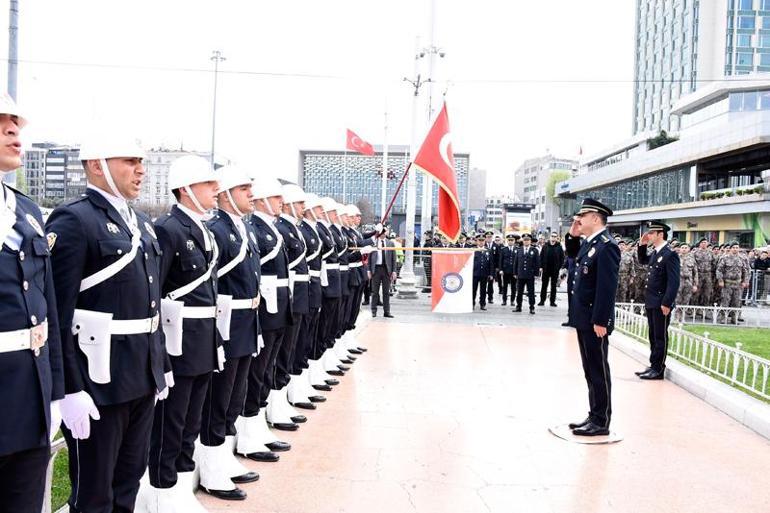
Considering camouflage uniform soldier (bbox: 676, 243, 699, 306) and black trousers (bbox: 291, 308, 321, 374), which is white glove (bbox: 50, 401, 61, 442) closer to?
black trousers (bbox: 291, 308, 321, 374)

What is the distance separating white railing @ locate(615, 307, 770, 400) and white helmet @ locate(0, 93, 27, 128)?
6.98 m

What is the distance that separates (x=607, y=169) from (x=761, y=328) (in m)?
50.7

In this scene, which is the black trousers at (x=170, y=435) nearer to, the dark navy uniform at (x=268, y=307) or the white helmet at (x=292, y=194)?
the dark navy uniform at (x=268, y=307)

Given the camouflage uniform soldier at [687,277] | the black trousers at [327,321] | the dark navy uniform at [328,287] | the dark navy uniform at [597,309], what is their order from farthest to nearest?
the camouflage uniform soldier at [687,277], the black trousers at [327,321], the dark navy uniform at [328,287], the dark navy uniform at [597,309]

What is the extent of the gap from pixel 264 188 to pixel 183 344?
6.40 ft

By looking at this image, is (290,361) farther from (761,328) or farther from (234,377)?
(761,328)

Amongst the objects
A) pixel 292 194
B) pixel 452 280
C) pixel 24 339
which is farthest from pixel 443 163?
pixel 24 339

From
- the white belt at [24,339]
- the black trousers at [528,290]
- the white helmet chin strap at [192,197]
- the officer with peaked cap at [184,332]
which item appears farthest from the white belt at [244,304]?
the black trousers at [528,290]

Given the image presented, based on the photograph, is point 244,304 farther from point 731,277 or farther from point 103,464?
→ point 731,277

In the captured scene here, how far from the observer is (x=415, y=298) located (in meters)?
18.1

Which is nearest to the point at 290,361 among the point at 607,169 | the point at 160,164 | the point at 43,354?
the point at 43,354

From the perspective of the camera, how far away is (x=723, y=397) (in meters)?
6.98

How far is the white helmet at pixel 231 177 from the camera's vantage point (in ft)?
14.7

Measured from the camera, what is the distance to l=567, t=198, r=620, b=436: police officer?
5.80m
